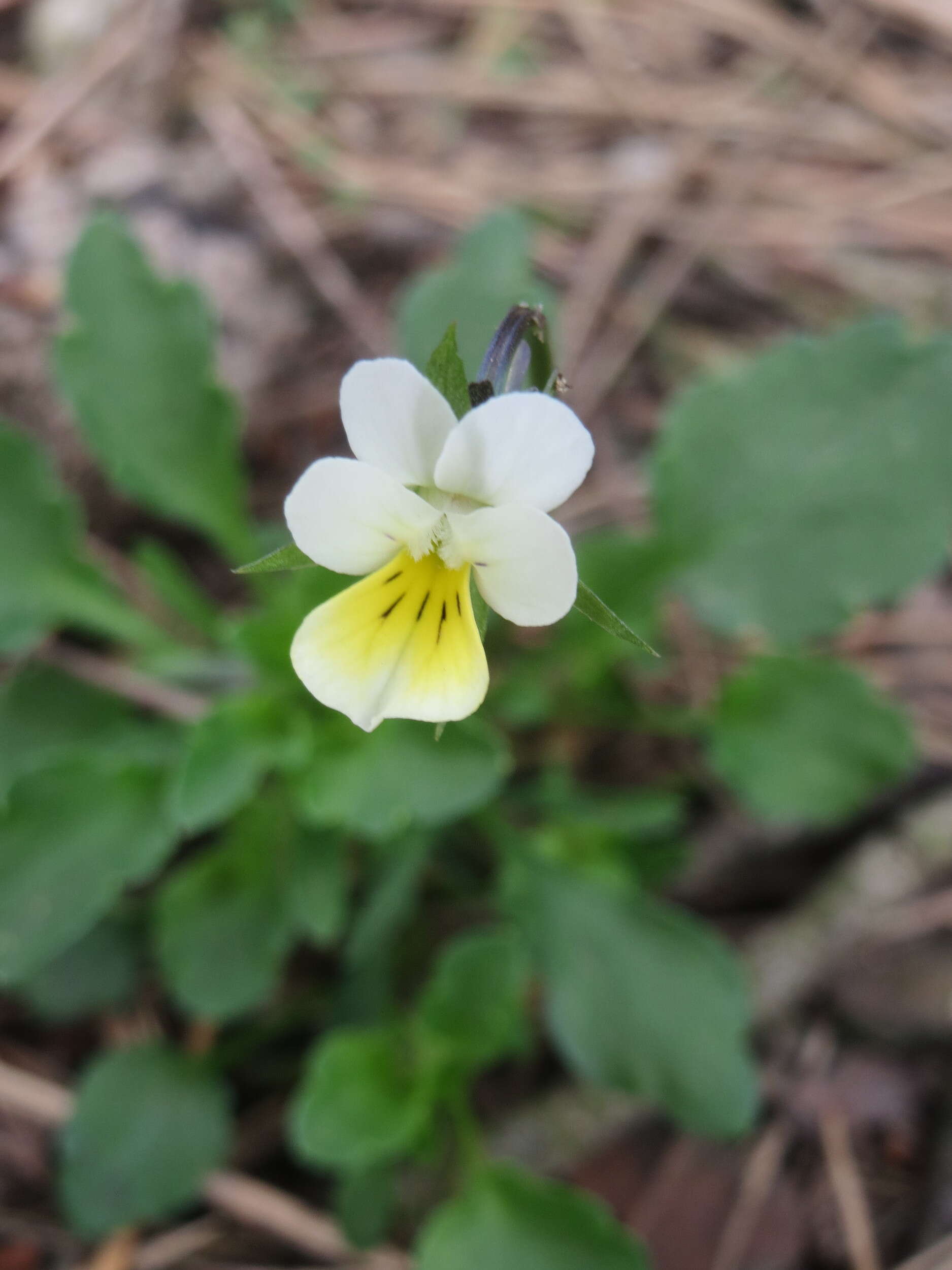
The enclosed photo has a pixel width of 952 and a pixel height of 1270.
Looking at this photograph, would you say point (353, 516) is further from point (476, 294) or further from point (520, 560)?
point (476, 294)

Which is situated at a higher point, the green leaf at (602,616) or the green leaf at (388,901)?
the green leaf at (602,616)

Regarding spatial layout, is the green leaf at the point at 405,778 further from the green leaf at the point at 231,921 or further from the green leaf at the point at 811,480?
the green leaf at the point at 811,480

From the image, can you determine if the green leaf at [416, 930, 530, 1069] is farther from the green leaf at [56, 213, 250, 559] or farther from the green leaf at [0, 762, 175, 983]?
the green leaf at [56, 213, 250, 559]

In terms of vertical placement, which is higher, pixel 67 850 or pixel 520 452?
pixel 520 452

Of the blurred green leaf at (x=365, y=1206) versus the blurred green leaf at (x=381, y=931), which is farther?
the blurred green leaf at (x=381, y=931)

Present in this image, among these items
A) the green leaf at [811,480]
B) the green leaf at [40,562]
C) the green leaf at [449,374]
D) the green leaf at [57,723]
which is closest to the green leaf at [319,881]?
the green leaf at [57,723]

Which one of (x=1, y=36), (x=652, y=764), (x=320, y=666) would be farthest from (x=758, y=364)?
(x=1, y=36)

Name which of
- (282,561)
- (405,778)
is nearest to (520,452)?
(282,561)
